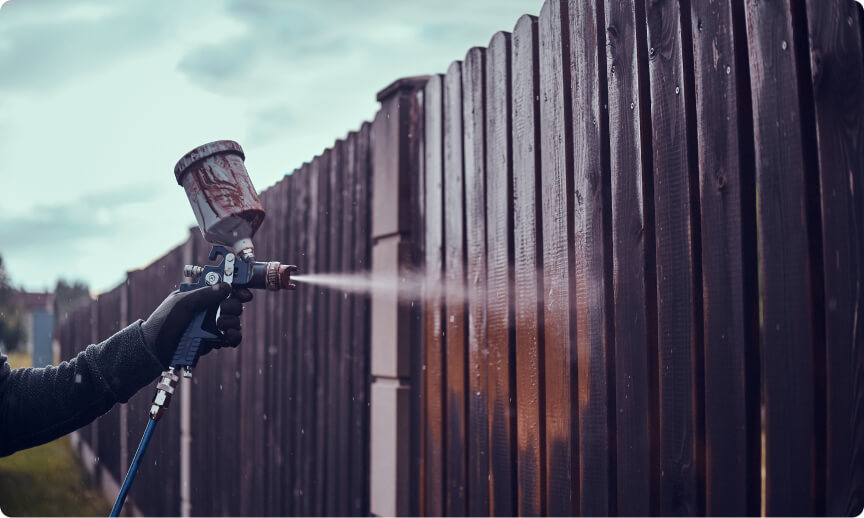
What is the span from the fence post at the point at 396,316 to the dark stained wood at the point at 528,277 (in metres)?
0.83

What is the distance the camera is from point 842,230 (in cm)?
178

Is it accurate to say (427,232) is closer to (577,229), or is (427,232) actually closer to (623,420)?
(577,229)

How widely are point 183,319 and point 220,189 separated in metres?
0.51

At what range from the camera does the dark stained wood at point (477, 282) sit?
9.87 feet

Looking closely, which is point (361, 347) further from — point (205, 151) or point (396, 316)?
point (205, 151)

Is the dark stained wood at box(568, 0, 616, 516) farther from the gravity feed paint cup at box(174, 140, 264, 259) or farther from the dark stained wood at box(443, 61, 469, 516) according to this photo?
the gravity feed paint cup at box(174, 140, 264, 259)

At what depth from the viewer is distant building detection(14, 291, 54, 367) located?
18.8 metres

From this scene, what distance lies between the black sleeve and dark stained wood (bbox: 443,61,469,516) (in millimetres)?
1239

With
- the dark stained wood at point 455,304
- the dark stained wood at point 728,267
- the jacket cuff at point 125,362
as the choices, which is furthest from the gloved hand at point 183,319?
the dark stained wood at point 728,267

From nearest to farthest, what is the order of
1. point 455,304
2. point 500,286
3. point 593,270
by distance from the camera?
1. point 593,270
2. point 500,286
3. point 455,304

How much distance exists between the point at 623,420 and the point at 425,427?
4.34 feet

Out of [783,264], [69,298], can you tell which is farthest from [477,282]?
[69,298]

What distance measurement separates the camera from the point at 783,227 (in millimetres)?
1894

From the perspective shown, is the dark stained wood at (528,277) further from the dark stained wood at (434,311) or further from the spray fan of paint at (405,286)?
the dark stained wood at (434,311)
